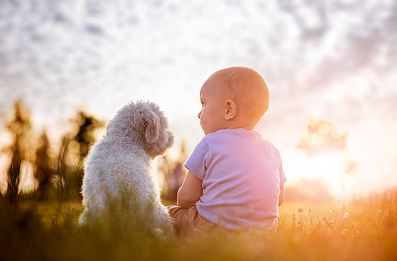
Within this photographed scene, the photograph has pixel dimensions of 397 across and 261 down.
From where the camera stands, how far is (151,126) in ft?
13.5

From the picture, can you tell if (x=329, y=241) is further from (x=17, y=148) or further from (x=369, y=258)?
(x=17, y=148)

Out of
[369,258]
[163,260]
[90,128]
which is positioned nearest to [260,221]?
[369,258]

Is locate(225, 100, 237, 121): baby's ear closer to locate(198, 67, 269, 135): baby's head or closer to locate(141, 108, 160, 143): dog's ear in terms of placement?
locate(198, 67, 269, 135): baby's head

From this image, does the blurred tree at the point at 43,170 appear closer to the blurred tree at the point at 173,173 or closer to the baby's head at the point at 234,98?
the baby's head at the point at 234,98

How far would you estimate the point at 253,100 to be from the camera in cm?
394

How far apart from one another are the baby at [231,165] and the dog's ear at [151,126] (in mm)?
558

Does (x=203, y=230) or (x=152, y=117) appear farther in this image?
(x=152, y=117)

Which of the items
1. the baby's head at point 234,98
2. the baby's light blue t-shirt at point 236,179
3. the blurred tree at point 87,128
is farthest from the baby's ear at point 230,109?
the blurred tree at point 87,128

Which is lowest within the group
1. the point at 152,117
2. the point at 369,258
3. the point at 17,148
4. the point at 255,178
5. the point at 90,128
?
the point at 369,258

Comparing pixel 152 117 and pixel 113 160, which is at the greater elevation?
pixel 152 117

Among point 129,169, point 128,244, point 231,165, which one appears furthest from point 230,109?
point 128,244

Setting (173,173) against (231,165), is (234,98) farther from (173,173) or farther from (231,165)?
(173,173)

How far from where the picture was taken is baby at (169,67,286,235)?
3582 mm

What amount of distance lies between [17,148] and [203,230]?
1966 millimetres
